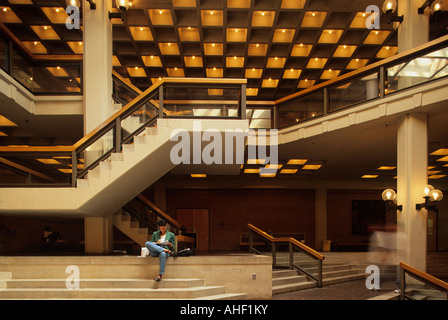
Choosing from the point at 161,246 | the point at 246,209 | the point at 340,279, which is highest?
the point at 161,246

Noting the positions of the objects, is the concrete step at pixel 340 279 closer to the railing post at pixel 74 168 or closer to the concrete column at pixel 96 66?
the railing post at pixel 74 168

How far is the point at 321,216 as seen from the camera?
677 inches

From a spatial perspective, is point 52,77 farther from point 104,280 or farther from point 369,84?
point 369,84

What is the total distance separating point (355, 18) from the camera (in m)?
11.1

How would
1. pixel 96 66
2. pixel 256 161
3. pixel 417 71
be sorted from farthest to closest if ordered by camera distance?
pixel 256 161
pixel 96 66
pixel 417 71

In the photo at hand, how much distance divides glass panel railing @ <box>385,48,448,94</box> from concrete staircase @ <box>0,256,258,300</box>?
5726 millimetres

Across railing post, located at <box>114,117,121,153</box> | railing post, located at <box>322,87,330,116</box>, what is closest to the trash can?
railing post, located at <box>322,87,330,116</box>

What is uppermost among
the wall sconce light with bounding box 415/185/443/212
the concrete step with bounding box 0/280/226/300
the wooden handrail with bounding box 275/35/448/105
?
the wooden handrail with bounding box 275/35/448/105

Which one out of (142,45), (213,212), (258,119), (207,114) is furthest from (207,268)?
(213,212)

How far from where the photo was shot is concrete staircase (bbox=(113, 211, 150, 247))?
1000 cm

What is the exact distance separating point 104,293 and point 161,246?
1372 millimetres

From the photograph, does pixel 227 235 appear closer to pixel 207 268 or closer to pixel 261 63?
pixel 261 63

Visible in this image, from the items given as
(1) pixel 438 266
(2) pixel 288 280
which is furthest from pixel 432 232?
(2) pixel 288 280

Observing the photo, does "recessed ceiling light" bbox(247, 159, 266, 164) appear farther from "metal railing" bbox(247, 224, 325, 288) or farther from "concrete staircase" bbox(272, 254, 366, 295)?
"concrete staircase" bbox(272, 254, 366, 295)
